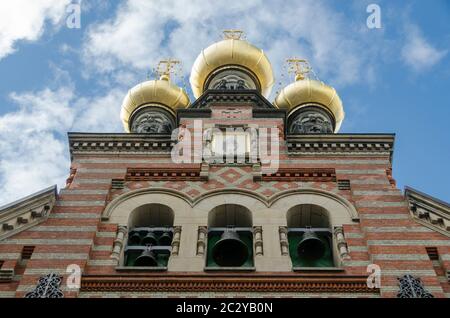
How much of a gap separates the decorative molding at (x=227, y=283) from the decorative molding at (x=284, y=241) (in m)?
1.03

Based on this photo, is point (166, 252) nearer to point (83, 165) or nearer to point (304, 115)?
point (83, 165)

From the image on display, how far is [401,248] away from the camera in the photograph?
15477 mm

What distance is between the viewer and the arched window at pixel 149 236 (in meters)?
16.1

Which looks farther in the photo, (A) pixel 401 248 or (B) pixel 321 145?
(B) pixel 321 145

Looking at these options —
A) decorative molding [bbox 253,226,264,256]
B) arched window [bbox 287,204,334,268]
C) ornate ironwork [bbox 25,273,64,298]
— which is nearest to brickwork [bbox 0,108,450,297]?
ornate ironwork [bbox 25,273,64,298]

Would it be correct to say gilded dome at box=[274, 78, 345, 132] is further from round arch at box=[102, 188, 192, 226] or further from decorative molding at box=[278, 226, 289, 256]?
decorative molding at box=[278, 226, 289, 256]

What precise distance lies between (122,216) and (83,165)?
250 cm

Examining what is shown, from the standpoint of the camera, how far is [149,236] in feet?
55.2

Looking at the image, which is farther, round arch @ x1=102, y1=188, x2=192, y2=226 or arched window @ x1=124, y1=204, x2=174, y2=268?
round arch @ x1=102, y1=188, x2=192, y2=226

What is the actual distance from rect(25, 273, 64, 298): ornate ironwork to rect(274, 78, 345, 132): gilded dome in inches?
560

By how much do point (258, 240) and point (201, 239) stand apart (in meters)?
1.18

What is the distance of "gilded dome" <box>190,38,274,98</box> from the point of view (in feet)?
87.1
